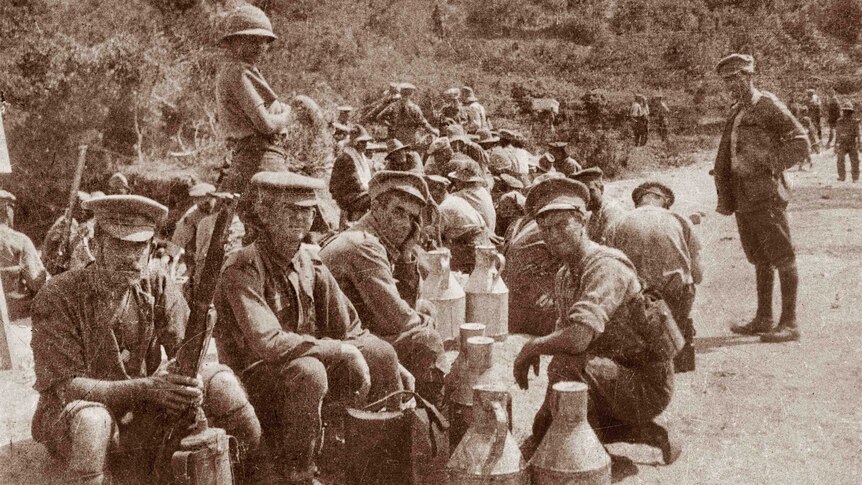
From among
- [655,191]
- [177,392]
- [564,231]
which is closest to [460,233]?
[655,191]

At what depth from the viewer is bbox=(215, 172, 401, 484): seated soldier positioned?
157 inches

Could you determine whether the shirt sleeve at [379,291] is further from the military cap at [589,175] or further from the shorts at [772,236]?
the shorts at [772,236]

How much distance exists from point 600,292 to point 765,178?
340 centimetres

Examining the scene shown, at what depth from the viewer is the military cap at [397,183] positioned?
16.8 ft

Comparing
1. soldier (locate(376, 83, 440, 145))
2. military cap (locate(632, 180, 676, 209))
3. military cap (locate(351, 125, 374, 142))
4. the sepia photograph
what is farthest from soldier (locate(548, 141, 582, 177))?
soldier (locate(376, 83, 440, 145))

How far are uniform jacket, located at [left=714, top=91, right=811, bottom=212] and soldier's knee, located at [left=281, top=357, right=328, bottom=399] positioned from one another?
459 centimetres

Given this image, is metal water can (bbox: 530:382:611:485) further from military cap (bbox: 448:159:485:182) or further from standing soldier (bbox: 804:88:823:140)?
standing soldier (bbox: 804:88:823:140)

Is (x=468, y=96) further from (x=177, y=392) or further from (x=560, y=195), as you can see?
(x=177, y=392)

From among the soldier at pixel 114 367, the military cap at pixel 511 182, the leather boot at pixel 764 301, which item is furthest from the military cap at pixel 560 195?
the military cap at pixel 511 182

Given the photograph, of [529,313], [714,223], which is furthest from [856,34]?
[529,313]

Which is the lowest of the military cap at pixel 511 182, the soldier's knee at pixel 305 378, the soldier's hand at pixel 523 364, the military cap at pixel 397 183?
the soldier's hand at pixel 523 364

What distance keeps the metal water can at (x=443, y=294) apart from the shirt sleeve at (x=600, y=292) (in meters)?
1.71

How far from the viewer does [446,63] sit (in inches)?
1062

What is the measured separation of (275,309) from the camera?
4262mm
